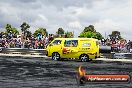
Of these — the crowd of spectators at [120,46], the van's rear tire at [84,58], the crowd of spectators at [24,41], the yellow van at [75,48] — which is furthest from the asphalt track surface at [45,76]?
the crowd of spectators at [24,41]

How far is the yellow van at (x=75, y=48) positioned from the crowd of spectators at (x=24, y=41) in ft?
16.8

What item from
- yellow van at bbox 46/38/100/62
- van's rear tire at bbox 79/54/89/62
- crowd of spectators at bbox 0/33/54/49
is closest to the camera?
yellow van at bbox 46/38/100/62

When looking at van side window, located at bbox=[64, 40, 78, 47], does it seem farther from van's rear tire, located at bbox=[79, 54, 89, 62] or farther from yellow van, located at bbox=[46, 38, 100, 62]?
van's rear tire, located at bbox=[79, 54, 89, 62]

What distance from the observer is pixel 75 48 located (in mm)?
27938

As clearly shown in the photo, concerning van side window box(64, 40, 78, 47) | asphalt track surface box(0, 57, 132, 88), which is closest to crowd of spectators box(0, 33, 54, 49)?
van side window box(64, 40, 78, 47)

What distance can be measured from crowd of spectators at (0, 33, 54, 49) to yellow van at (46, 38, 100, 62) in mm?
5131

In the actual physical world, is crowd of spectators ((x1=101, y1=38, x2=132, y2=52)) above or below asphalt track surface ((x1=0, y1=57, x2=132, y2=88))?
above

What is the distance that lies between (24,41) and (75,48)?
27.4ft

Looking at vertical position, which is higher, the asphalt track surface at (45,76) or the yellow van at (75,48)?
the yellow van at (75,48)

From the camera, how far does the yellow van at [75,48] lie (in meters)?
27.5

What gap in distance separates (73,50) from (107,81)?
71.8 ft

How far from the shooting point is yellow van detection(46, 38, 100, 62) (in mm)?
27469

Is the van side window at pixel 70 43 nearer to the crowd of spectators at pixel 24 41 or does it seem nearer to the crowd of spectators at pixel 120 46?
the crowd of spectators at pixel 120 46

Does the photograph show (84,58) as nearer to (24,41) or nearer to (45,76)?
(24,41)
